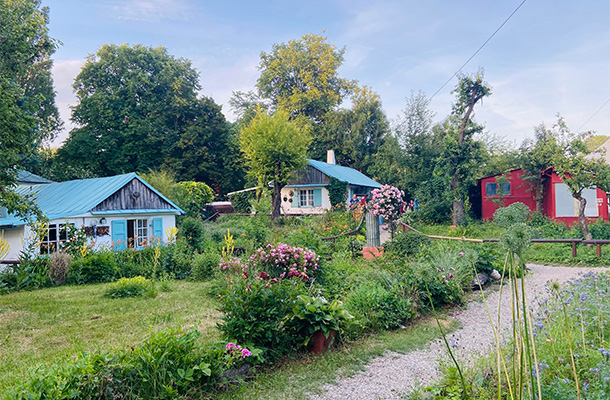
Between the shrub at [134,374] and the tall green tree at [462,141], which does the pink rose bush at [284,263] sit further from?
the tall green tree at [462,141]

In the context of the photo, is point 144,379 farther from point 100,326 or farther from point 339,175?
point 339,175

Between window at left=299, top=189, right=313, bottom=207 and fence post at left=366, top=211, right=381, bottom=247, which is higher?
window at left=299, top=189, right=313, bottom=207

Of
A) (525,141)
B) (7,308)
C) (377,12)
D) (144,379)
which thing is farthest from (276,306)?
(525,141)

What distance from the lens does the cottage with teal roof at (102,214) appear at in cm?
1244

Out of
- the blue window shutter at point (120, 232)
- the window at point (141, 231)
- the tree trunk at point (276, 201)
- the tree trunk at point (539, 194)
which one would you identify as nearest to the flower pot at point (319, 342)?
the blue window shutter at point (120, 232)

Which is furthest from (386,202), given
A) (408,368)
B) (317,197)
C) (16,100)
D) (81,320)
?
(317,197)

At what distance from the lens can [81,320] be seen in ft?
19.5

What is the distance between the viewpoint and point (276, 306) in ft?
13.4

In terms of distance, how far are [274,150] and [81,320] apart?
17286mm

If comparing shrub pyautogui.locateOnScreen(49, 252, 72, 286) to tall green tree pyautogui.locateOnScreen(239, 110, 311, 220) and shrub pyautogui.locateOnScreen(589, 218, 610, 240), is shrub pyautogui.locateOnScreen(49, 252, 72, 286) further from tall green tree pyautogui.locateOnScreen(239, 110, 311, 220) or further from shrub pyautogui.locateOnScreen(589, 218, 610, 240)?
shrub pyautogui.locateOnScreen(589, 218, 610, 240)

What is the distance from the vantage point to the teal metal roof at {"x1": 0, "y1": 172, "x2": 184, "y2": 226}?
12631mm

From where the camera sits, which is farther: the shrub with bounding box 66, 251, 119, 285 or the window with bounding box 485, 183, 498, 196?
the window with bounding box 485, 183, 498, 196

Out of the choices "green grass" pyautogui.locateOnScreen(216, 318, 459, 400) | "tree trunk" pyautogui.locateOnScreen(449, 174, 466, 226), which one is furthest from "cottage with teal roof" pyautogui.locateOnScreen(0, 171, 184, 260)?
"tree trunk" pyautogui.locateOnScreen(449, 174, 466, 226)

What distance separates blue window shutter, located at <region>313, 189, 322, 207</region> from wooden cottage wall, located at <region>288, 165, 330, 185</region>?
2.30 feet
